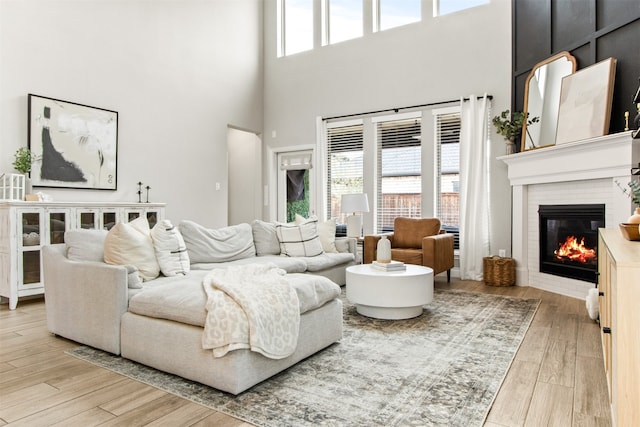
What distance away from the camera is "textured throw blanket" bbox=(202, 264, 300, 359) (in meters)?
2.06

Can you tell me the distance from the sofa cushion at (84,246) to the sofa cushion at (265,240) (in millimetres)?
1923

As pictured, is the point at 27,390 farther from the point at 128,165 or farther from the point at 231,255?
the point at 128,165

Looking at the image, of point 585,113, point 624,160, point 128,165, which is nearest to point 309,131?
point 128,165

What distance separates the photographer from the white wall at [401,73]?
546 centimetres

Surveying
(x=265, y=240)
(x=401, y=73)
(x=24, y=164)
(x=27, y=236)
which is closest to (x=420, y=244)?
(x=265, y=240)

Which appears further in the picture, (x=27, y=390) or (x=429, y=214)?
(x=429, y=214)

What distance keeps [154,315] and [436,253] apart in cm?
323

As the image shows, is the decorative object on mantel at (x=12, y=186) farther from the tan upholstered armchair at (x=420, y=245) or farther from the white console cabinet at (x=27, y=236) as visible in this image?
the tan upholstered armchair at (x=420, y=245)

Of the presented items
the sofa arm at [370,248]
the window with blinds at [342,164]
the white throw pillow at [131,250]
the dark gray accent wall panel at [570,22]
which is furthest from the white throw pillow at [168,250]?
the dark gray accent wall panel at [570,22]

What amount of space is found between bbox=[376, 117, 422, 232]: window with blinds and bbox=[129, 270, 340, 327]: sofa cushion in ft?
12.0

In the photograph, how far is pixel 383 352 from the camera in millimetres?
2707

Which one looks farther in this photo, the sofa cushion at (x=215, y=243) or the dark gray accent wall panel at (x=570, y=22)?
the dark gray accent wall panel at (x=570, y=22)

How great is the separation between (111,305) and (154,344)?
1.47 feet

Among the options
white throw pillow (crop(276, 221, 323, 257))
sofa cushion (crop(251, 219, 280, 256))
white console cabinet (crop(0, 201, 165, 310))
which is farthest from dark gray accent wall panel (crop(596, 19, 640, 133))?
white console cabinet (crop(0, 201, 165, 310))
